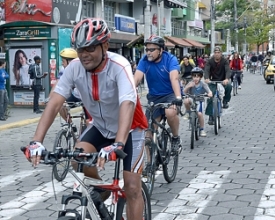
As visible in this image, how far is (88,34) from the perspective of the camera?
3576mm

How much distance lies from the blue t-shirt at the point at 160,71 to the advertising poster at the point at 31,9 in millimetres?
14694

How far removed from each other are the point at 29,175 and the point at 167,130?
227 cm

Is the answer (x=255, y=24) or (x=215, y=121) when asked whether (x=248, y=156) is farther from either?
(x=255, y=24)

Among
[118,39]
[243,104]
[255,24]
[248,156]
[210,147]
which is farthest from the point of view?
[255,24]

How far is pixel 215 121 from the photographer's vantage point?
457 inches

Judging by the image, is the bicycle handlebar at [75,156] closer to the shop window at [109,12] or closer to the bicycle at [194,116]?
the bicycle at [194,116]

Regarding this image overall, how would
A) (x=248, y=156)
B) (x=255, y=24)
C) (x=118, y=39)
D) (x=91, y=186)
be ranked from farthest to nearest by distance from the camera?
(x=255, y=24), (x=118, y=39), (x=248, y=156), (x=91, y=186)

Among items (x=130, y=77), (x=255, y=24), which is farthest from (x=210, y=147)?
(x=255, y=24)

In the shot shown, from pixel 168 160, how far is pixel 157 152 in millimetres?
490

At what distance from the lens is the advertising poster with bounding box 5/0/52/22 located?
21.2 m

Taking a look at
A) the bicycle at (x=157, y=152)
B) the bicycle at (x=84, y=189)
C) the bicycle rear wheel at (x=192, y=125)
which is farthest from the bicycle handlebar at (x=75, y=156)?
the bicycle rear wheel at (x=192, y=125)

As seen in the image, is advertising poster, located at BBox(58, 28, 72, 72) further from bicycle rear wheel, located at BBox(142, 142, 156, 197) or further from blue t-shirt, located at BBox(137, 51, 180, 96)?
bicycle rear wheel, located at BBox(142, 142, 156, 197)

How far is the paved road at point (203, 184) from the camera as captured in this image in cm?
593

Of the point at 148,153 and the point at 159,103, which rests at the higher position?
the point at 159,103
